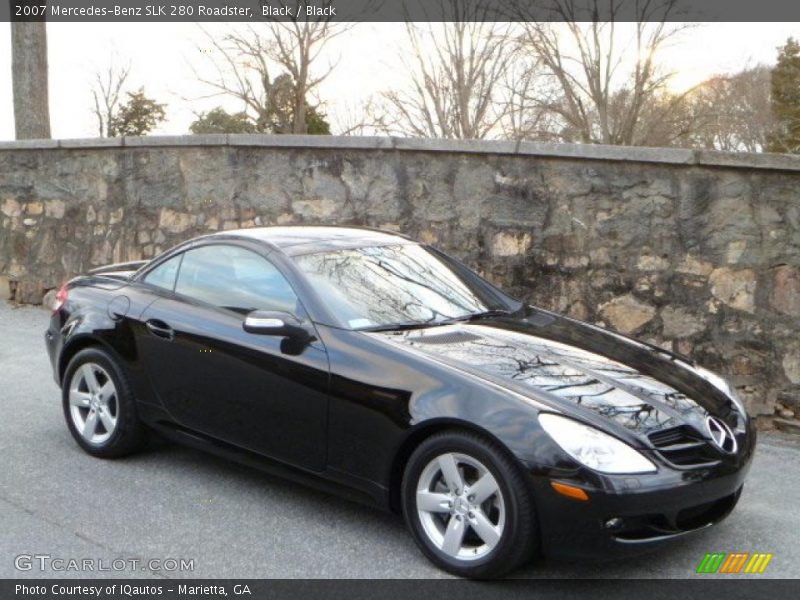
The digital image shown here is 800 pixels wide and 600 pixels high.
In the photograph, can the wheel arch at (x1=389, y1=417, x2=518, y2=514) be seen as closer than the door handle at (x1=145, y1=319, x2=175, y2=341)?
Yes

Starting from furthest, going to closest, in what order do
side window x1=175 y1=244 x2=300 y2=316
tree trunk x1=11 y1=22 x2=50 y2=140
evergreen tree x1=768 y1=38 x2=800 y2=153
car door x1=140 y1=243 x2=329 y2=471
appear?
evergreen tree x1=768 y1=38 x2=800 y2=153 < tree trunk x1=11 y1=22 x2=50 y2=140 < side window x1=175 y1=244 x2=300 y2=316 < car door x1=140 y1=243 x2=329 y2=471

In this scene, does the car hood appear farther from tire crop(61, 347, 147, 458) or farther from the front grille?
tire crop(61, 347, 147, 458)

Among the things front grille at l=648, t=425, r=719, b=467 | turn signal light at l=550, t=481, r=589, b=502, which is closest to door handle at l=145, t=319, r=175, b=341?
turn signal light at l=550, t=481, r=589, b=502

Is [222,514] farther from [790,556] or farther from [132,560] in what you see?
[790,556]

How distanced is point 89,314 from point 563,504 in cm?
317

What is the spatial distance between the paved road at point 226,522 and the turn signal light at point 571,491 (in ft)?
1.66

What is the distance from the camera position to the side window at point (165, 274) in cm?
529

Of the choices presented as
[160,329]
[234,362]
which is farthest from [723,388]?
[160,329]

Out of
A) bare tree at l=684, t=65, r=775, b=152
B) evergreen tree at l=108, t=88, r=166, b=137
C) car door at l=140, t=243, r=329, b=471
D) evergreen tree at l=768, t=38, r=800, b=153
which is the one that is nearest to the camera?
car door at l=140, t=243, r=329, b=471

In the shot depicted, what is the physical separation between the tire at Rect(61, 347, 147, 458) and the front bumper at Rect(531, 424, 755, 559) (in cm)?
260

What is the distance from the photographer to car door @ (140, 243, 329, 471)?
434 cm

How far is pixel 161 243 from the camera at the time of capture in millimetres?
10297

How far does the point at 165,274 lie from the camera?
5344mm

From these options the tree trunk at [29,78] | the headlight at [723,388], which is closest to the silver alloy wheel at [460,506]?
the headlight at [723,388]
